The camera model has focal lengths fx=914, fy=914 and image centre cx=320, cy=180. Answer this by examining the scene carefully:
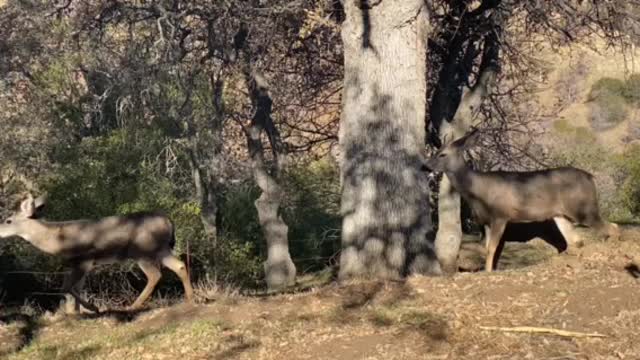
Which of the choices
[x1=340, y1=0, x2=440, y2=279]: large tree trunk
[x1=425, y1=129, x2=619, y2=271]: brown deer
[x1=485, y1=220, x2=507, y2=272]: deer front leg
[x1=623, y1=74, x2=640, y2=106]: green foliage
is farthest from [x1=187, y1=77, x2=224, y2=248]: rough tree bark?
[x1=623, y1=74, x2=640, y2=106]: green foliage

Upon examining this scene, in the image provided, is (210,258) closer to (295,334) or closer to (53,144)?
(53,144)

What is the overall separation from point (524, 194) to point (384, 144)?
3405mm

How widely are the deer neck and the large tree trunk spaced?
383 centimetres

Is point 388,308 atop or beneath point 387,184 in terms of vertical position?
beneath

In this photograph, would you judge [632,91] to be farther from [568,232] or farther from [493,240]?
[493,240]

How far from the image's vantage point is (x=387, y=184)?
10117 millimetres

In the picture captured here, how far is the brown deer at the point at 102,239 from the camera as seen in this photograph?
11594 millimetres

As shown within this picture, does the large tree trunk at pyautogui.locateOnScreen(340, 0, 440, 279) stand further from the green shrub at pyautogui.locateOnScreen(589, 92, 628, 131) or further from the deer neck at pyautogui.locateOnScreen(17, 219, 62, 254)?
the green shrub at pyautogui.locateOnScreen(589, 92, 628, 131)

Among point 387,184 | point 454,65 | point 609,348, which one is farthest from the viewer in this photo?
point 454,65

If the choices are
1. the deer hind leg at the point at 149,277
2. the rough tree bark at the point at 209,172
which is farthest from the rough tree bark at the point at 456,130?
the rough tree bark at the point at 209,172

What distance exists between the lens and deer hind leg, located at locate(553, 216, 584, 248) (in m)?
12.7

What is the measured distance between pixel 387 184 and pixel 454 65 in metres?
6.70

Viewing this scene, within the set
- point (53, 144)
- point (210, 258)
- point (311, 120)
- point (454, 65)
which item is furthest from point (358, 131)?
point (53, 144)

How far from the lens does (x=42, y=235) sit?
1169 cm
